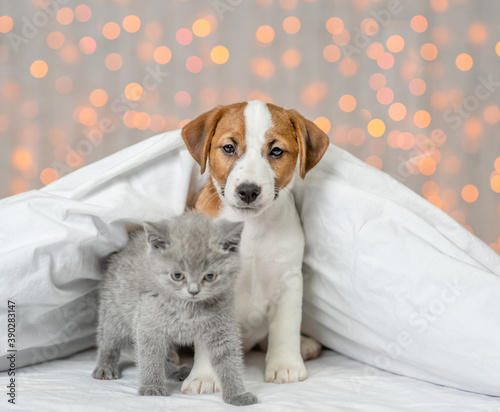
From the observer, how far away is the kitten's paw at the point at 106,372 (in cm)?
138

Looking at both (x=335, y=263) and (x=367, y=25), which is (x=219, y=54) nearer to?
(x=367, y=25)

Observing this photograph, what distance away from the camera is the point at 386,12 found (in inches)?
117

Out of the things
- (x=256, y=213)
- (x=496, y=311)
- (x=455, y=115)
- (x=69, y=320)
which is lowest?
(x=69, y=320)

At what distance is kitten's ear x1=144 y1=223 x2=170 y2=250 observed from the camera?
1.16 meters

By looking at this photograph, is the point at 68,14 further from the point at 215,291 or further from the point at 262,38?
the point at 215,291

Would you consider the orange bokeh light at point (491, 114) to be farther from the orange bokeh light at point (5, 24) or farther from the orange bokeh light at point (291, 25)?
the orange bokeh light at point (5, 24)

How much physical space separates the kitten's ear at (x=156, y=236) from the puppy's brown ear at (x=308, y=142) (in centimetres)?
50

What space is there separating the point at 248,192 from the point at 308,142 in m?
0.29

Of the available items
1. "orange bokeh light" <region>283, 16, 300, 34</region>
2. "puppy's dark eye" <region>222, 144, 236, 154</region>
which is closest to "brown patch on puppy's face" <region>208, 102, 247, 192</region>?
"puppy's dark eye" <region>222, 144, 236, 154</region>

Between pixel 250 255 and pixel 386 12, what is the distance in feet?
6.61

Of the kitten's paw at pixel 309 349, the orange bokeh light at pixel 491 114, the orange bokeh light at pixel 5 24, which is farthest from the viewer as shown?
the orange bokeh light at pixel 491 114

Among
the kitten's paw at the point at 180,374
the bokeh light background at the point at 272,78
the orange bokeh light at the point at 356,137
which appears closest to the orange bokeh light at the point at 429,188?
the bokeh light background at the point at 272,78

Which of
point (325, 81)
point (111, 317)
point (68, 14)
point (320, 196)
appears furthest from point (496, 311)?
point (68, 14)

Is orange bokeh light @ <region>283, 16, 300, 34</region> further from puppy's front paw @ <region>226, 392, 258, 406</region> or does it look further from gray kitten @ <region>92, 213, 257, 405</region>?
puppy's front paw @ <region>226, 392, 258, 406</region>
